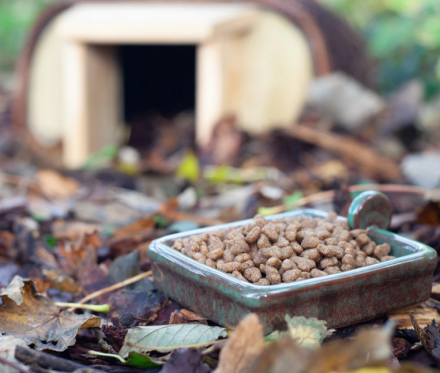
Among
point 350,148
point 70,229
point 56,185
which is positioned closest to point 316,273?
point 70,229

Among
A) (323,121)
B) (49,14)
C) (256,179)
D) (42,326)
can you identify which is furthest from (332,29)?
(42,326)

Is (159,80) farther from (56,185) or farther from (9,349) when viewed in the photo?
(9,349)

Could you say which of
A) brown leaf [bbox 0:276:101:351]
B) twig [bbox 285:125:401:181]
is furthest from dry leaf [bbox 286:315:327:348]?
twig [bbox 285:125:401:181]

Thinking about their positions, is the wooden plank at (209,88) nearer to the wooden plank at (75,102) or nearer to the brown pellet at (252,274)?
the wooden plank at (75,102)

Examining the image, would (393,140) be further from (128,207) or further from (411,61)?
(128,207)

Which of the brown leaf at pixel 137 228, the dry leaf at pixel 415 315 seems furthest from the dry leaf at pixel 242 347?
the brown leaf at pixel 137 228
